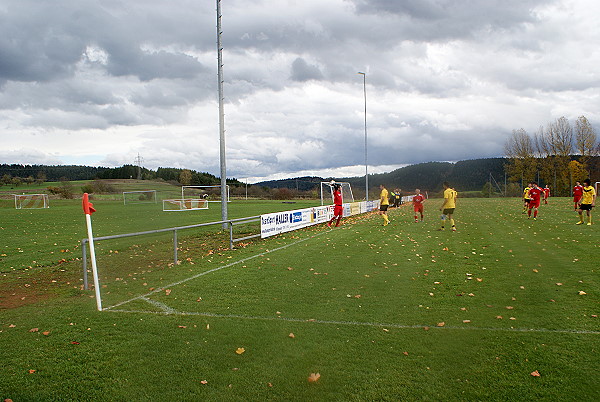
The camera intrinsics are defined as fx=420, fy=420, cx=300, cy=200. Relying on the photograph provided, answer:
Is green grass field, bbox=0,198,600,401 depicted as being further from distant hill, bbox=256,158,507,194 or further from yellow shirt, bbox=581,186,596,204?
distant hill, bbox=256,158,507,194

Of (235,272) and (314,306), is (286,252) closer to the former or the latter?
(235,272)

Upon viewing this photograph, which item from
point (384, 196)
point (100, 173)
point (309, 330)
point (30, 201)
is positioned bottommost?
point (309, 330)

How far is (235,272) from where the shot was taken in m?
9.12

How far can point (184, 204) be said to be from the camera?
136 feet

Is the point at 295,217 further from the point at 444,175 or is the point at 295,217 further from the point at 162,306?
the point at 444,175

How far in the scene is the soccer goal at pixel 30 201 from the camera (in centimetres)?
4426

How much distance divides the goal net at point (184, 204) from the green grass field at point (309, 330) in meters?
30.2

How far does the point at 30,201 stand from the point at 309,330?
49183 millimetres

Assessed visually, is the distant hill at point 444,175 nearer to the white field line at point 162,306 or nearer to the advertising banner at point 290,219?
the advertising banner at point 290,219

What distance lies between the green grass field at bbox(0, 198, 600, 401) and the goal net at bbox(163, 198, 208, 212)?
30216 mm

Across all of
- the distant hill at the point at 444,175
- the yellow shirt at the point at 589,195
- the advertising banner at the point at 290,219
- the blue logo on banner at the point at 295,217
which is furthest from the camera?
the distant hill at the point at 444,175

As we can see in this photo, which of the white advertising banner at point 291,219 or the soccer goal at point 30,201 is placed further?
the soccer goal at point 30,201

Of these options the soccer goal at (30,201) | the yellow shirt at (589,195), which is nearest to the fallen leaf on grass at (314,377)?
the yellow shirt at (589,195)

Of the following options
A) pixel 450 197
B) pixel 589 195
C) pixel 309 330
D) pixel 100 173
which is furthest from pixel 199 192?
pixel 309 330
